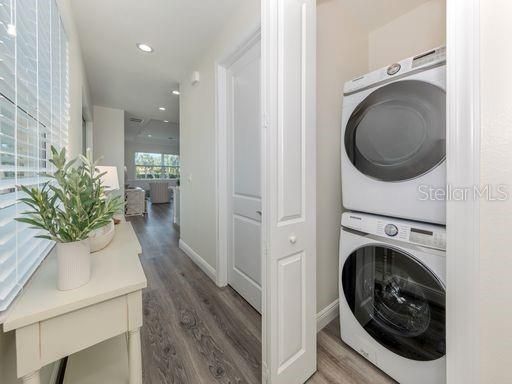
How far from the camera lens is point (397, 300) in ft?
3.89

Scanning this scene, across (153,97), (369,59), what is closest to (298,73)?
(369,59)

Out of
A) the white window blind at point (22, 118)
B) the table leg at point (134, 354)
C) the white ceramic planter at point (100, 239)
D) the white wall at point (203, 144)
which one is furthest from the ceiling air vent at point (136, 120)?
the table leg at point (134, 354)

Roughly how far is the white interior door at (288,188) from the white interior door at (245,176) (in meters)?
0.66

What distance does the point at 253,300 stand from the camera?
74.9 inches

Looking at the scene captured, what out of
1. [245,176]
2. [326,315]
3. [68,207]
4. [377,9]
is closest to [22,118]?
[68,207]

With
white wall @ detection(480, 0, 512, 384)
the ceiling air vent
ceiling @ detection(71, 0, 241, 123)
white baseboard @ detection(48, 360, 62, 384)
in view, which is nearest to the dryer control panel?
white wall @ detection(480, 0, 512, 384)

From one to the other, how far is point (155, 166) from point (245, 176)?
9.68 metres

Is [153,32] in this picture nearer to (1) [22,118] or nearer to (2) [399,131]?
(1) [22,118]

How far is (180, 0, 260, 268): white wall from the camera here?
1937 millimetres

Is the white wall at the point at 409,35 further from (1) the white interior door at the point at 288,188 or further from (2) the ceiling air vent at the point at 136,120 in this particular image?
(2) the ceiling air vent at the point at 136,120

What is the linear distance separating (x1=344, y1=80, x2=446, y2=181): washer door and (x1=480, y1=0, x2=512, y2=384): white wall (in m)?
0.15

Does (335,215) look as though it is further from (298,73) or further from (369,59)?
(369,59)

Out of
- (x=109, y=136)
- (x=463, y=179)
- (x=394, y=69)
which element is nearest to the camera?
(x=463, y=179)

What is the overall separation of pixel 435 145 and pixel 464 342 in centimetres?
85
